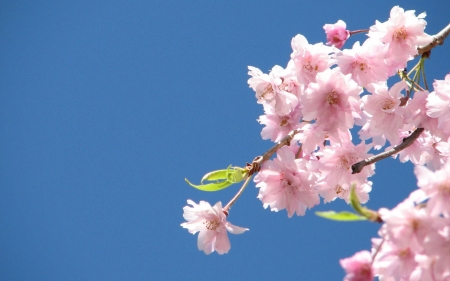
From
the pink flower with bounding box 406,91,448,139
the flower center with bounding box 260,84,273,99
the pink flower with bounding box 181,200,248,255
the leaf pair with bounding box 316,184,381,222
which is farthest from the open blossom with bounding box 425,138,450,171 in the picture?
the leaf pair with bounding box 316,184,381,222

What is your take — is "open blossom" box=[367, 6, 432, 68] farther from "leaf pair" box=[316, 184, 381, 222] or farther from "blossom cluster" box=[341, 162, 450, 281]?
"leaf pair" box=[316, 184, 381, 222]

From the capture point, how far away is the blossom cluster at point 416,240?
0.93 m

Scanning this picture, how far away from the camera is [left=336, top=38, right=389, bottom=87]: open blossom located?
5.16 feet

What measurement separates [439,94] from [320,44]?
37 centimetres

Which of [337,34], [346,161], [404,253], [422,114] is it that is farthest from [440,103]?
[404,253]

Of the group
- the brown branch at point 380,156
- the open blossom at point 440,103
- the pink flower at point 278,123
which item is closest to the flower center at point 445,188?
the brown branch at point 380,156

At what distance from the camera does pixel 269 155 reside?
59.9 inches

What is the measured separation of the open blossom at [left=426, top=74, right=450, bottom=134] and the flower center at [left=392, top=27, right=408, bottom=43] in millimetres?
185

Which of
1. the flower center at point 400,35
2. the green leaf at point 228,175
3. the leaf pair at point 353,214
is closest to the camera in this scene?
the leaf pair at point 353,214

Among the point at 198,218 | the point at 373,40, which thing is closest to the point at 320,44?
the point at 373,40

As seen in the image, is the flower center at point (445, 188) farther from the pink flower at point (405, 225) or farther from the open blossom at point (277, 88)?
the open blossom at point (277, 88)

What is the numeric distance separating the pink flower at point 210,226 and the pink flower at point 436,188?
684 millimetres

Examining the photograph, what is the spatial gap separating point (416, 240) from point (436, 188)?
101 millimetres

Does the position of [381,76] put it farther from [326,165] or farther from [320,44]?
[326,165]
